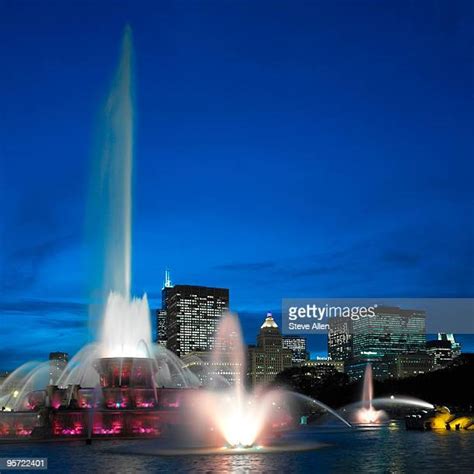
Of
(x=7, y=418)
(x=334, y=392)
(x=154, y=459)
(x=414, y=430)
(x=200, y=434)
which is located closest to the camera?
(x=154, y=459)

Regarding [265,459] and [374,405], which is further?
[374,405]

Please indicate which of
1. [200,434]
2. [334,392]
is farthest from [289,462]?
[334,392]

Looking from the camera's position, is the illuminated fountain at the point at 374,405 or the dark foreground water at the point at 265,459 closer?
the dark foreground water at the point at 265,459

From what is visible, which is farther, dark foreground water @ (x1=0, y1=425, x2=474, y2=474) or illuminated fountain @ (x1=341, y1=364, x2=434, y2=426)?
illuminated fountain @ (x1=341, y1=364, x2=434, y2=426)

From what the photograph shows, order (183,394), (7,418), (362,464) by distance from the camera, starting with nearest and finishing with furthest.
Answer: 1. (362,464)
2. (7,418)
3. (183,394)

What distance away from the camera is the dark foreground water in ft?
83.9

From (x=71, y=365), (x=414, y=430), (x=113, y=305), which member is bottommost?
(x=414, y=430)

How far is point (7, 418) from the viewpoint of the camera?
1753 inches

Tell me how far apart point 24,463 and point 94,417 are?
49.3 ft

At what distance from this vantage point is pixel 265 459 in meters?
28.5

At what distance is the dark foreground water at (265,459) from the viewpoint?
25.6 meters

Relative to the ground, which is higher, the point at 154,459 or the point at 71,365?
the point at 71,365

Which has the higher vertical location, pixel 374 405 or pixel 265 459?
pixel 374 405

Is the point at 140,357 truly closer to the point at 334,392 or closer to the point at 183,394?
the point at 183,394
